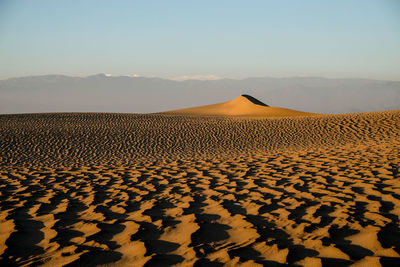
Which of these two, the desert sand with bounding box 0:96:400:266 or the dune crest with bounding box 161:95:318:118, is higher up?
the dune crest with bounding box 161:95:318:118

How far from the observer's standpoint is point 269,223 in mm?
3850

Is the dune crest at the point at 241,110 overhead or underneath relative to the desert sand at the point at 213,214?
overhead

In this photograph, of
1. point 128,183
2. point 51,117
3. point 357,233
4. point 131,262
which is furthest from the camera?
point 51,117

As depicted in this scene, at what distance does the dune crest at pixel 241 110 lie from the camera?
4484 cm

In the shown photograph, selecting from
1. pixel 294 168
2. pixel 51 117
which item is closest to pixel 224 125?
pixel 51 117

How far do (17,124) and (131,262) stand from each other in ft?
76.6

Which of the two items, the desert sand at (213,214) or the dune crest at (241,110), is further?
the dune crest at (241,110)

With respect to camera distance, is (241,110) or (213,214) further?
(241,110)

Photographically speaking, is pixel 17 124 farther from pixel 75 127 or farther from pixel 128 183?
pixel 128 183

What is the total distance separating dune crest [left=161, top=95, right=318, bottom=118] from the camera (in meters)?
44.8

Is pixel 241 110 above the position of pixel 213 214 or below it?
above

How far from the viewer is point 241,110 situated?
49875 millimetres

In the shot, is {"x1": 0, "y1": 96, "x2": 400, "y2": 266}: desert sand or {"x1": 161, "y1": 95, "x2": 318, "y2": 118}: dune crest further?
{"x1": 161, "y1": 95, "x2": 318, "y2": 118}: dune crest

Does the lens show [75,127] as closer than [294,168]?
No
